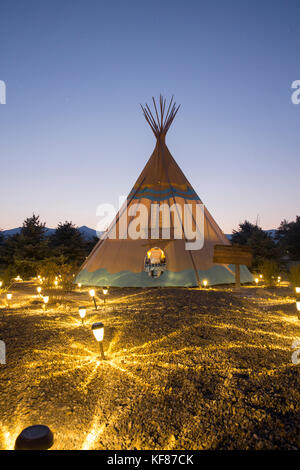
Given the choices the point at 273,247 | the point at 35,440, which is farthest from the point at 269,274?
the point at 35,440

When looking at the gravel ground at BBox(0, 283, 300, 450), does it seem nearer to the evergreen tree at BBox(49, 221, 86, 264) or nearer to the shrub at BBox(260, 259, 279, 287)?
the shrub at BBox(260, 259, 279, 287)

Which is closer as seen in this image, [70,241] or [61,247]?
[61,247]

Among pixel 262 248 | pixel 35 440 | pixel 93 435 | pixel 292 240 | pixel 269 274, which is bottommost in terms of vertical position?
pixel 93 435

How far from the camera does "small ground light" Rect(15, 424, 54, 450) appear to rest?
1.67 m

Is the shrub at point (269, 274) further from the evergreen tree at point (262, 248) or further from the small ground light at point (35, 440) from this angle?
the small ground light at point (35, 440)

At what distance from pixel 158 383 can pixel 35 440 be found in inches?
48.7

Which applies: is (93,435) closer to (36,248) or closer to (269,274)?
(269,274)

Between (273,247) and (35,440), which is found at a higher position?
(273,247)

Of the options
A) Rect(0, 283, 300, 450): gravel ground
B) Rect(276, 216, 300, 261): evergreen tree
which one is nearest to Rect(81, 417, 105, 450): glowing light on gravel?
Rect(0, 283, 300, 450): gravel ground

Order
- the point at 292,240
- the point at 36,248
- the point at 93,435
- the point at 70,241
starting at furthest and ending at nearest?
the point at 292,240, the point at 70,241, the point at 36,248, the point at 93,435

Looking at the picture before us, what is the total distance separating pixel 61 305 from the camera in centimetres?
730

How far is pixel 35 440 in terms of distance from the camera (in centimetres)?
168

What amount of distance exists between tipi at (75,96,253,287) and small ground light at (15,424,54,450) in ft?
25.4
